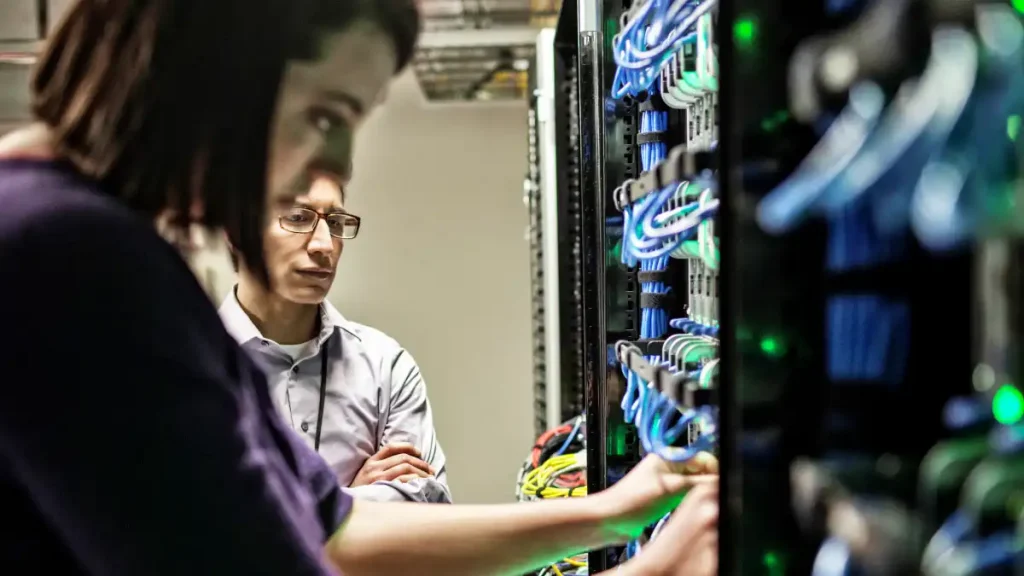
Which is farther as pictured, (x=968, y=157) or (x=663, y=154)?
(x=663, y=154)

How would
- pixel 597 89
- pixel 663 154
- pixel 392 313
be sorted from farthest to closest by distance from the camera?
pixel 392 313
pixel 597 89
pixel 663 154

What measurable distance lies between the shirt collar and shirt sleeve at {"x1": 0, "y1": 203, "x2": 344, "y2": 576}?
40 cm

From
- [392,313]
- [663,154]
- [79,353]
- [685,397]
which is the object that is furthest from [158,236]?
[392,313]

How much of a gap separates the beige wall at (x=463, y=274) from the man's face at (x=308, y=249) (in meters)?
0.93

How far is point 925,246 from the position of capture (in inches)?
18.1

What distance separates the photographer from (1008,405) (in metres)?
0.42

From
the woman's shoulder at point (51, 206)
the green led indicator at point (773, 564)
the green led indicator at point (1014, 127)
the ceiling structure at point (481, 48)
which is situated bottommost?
the green led indicator at point (773, 564)

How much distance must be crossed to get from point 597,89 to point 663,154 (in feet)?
0.57

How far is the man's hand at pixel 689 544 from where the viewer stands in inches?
24.1

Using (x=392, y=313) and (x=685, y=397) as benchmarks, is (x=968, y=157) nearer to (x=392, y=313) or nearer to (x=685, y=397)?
(x=685, y=397)

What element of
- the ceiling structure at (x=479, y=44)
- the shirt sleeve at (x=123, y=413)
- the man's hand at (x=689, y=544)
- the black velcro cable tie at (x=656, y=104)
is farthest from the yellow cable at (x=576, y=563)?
the ceiling structure at (x=479, y=44)

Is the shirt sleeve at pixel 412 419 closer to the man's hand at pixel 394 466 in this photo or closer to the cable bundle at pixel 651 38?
the man's hand at pixel 394 466

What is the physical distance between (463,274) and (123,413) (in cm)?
253

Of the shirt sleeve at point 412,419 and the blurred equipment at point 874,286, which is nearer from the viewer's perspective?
the blurred equipment at point 874,286
